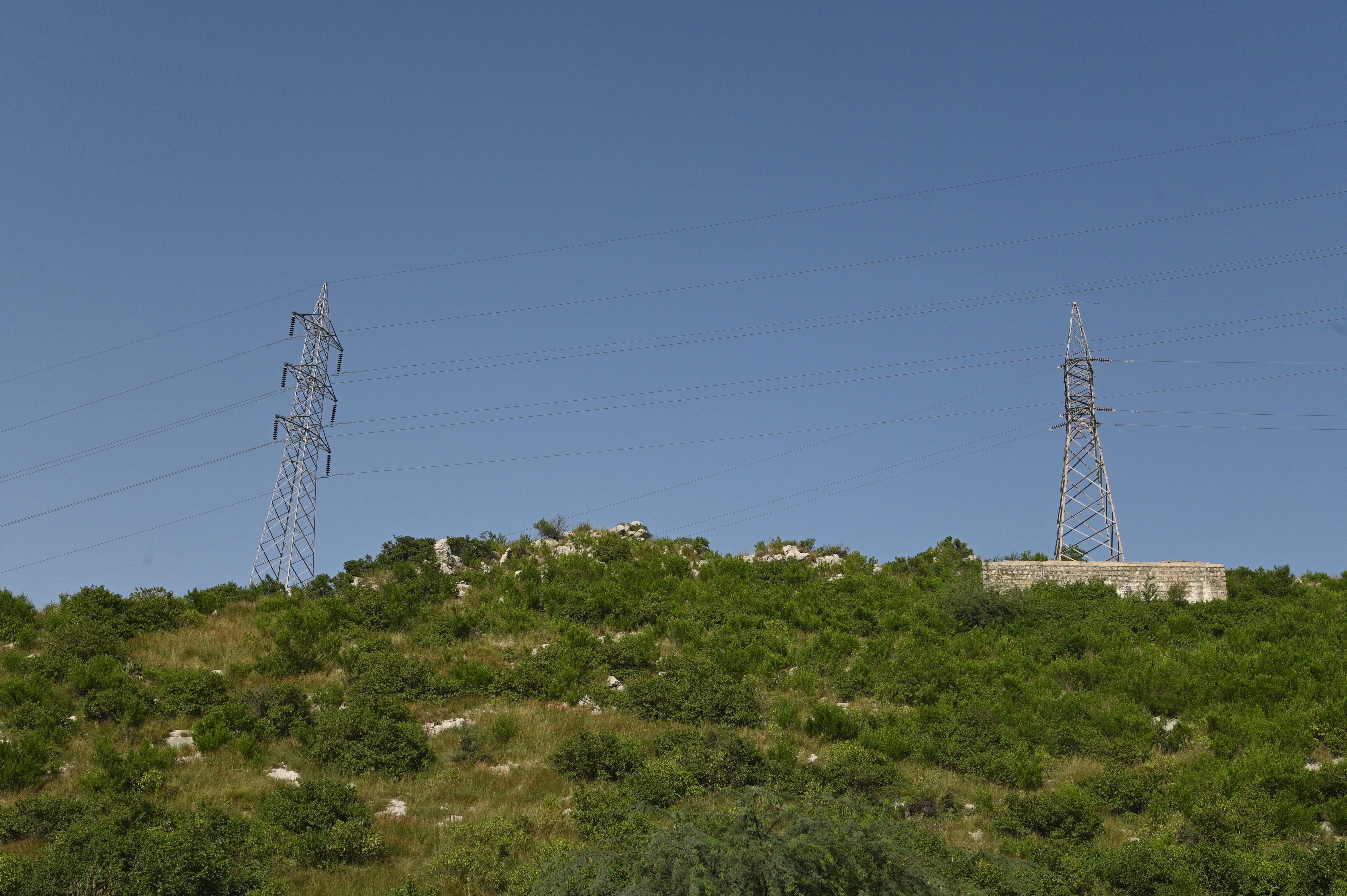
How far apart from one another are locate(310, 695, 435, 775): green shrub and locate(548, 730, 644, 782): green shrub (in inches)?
92.4

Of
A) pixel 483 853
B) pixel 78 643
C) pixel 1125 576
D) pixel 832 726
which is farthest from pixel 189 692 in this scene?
pixel 1125 576

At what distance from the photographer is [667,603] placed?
2617 cm

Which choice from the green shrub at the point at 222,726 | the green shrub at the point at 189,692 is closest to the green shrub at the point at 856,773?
the green shrub at the point at 222,726

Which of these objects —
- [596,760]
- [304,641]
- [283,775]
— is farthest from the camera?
[304,641]

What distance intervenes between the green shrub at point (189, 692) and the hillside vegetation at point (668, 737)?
3.1 inches

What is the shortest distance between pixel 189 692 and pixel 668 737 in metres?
8.90

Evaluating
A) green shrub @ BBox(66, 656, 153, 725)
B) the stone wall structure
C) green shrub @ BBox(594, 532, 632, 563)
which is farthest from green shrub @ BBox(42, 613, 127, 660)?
the stone wall structure

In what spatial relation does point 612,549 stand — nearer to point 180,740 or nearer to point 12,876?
point 180,740

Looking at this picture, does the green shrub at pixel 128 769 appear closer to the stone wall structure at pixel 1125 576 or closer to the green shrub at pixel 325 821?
the green shrub at pixel 325 821

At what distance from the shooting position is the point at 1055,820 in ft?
47.7

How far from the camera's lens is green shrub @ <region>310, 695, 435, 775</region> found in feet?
52.7

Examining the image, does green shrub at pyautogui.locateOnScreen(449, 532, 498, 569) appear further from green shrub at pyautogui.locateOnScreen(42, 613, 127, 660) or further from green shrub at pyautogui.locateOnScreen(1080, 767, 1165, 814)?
green shrub at pyautogui.locateOnScreen(1080, 767, 1165, 814)

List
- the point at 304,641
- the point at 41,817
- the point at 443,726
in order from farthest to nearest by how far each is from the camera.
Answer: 1. the point at 304,641
2. the point at 443,726
3. the point at 41,817

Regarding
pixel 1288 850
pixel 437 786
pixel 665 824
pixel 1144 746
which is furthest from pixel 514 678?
pixel 1288 850
